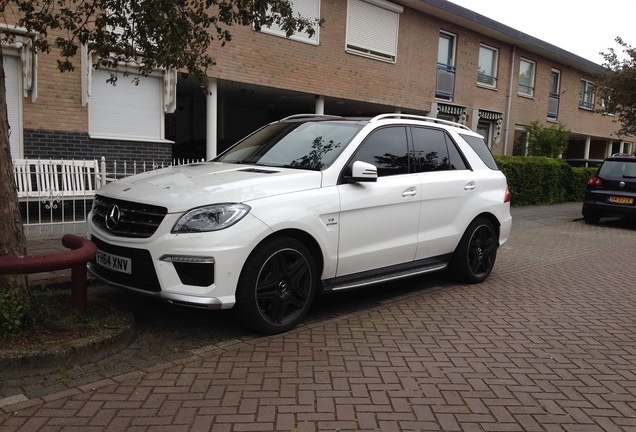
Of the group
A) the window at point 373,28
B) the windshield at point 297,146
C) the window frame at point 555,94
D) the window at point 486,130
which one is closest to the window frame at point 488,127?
the window at point 486,130

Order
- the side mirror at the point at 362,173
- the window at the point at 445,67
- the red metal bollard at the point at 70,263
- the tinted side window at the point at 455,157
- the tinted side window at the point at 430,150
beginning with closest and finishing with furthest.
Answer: the red metal bollard at the point at 70,263, the side mirror at the point at 362,173, the tinted side window at the point at 430,150, the tinted side window at the point at 455,157, the window at the point at 445,67

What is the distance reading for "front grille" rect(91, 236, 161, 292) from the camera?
404cm

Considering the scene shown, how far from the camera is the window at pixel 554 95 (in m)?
25.0

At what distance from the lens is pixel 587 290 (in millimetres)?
6605

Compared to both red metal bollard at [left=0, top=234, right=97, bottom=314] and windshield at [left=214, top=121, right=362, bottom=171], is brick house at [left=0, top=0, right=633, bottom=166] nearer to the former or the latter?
windshield at [left=214, top=121, right=362, bottom=171]

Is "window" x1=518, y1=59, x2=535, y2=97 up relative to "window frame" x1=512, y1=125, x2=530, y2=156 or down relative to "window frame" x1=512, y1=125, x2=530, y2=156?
up

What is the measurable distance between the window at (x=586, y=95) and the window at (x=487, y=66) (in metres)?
8.72

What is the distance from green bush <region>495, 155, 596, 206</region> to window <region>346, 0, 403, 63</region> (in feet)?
15.5

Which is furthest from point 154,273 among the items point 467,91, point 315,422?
point 467,91

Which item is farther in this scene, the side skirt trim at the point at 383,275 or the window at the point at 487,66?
the window at the point at 487,66

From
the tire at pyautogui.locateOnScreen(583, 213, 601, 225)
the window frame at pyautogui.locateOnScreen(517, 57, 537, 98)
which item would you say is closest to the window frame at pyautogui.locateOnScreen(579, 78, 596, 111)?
the window frame at pyautogui.locateOnScreen(517, 57, 537, 98)

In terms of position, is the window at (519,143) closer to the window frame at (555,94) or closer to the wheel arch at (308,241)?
the window frame at (555,94)

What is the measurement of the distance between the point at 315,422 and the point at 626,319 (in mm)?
3894

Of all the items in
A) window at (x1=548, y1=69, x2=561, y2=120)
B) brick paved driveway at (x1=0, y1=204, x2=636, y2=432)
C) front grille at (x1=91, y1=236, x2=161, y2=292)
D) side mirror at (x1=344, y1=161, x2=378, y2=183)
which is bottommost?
brick paved driveway at (x1=0, y1=204, x2=636, y2=432)
